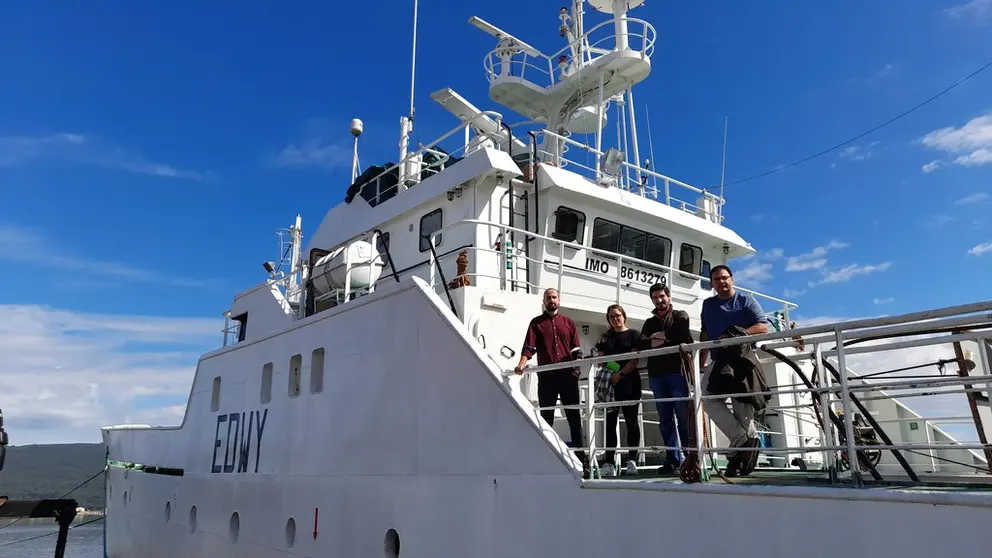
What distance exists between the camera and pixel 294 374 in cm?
926

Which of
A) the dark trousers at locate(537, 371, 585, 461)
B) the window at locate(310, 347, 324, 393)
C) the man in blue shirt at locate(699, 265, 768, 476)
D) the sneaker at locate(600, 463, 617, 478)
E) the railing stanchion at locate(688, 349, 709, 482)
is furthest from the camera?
the window at locate(310, 347, 324, 393)

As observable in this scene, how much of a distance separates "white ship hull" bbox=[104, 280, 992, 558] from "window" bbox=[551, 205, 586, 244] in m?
3.50

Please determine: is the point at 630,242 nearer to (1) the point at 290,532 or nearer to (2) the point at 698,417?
(1) the point at 290,532

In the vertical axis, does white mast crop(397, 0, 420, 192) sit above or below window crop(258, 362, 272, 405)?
above

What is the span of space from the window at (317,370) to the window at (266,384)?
1.36 metres

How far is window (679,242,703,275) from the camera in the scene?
11.9 meters

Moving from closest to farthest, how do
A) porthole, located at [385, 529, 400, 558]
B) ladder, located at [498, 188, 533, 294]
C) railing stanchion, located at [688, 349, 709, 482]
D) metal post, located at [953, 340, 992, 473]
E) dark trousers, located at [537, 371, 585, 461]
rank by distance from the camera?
metal post, located at [953, 340, 992, 473], railing stanchion, located at [688, 349, 709, 482], dark trousers, located at [537, 371, 585, 461], porthole, located at [385, 529, 400, 558], ladder, located at [498, 188, 533, 294]

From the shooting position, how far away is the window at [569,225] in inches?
399

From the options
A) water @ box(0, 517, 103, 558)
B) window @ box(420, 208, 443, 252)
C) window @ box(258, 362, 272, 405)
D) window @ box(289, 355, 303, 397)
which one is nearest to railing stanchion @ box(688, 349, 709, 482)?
window @ box(289, 355, 303, 397)

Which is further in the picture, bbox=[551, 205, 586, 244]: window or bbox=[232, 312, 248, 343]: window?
bbox=[232, 312, 248, 343]: window

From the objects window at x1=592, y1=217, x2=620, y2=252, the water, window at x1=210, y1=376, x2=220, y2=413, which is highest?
window at x1=592, y1=217, x2=620, y2=252

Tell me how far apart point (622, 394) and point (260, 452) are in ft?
18.8

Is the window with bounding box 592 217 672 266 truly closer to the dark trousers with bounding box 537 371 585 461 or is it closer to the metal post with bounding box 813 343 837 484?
the dark trousers with bounding box 537 371 585 461

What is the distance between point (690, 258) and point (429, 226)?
4.67 metres
